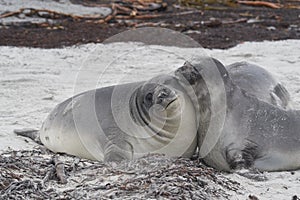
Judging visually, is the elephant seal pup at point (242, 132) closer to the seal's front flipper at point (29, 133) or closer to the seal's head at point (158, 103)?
the seal's head at point (158, 103)

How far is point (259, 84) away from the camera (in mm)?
4652

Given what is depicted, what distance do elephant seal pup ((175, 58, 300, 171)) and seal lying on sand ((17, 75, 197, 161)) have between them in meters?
0.10

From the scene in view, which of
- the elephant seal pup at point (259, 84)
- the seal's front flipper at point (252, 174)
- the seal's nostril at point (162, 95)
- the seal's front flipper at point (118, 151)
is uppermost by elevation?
the seal's nostril at point (162, 95)

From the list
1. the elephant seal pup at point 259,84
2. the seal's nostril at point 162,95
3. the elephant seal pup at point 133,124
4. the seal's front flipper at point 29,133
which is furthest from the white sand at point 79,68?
the seal's nostril at point 162,95

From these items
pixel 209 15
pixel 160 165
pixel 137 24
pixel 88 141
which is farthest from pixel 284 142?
pixel 209 15

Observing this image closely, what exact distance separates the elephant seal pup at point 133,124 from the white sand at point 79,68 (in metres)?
0.44

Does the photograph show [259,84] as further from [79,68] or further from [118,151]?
[79,68]

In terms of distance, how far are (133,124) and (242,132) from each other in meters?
0.63

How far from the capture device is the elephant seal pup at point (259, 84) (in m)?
4.54

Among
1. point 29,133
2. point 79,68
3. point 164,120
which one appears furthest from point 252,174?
point 79,68

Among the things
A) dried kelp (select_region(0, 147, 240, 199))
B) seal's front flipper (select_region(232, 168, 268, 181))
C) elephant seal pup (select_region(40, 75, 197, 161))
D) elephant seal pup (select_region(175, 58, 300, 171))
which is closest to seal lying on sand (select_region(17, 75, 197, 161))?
elephant seal pup (select_region(40, 75, 197, 161))

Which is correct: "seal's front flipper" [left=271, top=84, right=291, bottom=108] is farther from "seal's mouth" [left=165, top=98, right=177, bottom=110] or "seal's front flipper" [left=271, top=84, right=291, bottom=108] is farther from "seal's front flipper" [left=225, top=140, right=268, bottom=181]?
"seal's mouth" [left=165, top=98, right=177, bottom=110]

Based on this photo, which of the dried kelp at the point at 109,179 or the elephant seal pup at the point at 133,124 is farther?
the elephant seal pup at the point at 133,124

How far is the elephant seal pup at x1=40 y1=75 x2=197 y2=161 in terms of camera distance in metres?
3.89
